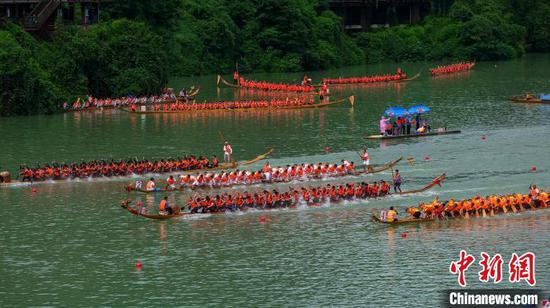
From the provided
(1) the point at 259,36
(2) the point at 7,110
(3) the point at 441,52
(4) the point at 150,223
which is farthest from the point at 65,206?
(3) the point at 441,52

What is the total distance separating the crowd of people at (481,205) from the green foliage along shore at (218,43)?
1347 inches

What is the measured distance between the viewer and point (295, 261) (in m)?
38.9

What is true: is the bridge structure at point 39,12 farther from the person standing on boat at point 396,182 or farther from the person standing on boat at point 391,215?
the person standing on boat at point 391,215

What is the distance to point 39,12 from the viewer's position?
273 ft

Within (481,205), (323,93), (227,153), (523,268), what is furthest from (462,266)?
(323,93)

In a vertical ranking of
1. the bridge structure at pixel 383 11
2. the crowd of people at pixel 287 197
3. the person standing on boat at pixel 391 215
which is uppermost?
the bridge structure at pixel 383 11

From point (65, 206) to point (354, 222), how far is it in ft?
40.4

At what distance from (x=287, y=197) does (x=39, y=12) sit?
4301cm

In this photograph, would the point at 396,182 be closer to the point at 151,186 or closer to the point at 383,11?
the point at 151,186

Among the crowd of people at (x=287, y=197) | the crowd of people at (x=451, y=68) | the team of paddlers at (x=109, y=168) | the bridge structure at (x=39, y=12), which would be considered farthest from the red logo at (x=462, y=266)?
the crowd of people at (x=451, y=68)

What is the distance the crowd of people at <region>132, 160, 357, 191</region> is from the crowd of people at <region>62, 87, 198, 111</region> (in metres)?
24.5

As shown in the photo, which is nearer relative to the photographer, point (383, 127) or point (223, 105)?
point (383, 127)

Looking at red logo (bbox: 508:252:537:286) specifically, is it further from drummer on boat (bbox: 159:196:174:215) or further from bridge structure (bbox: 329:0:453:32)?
bridge structure (bbox: 329:0:453:32)

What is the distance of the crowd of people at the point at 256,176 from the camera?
49.6 meters
